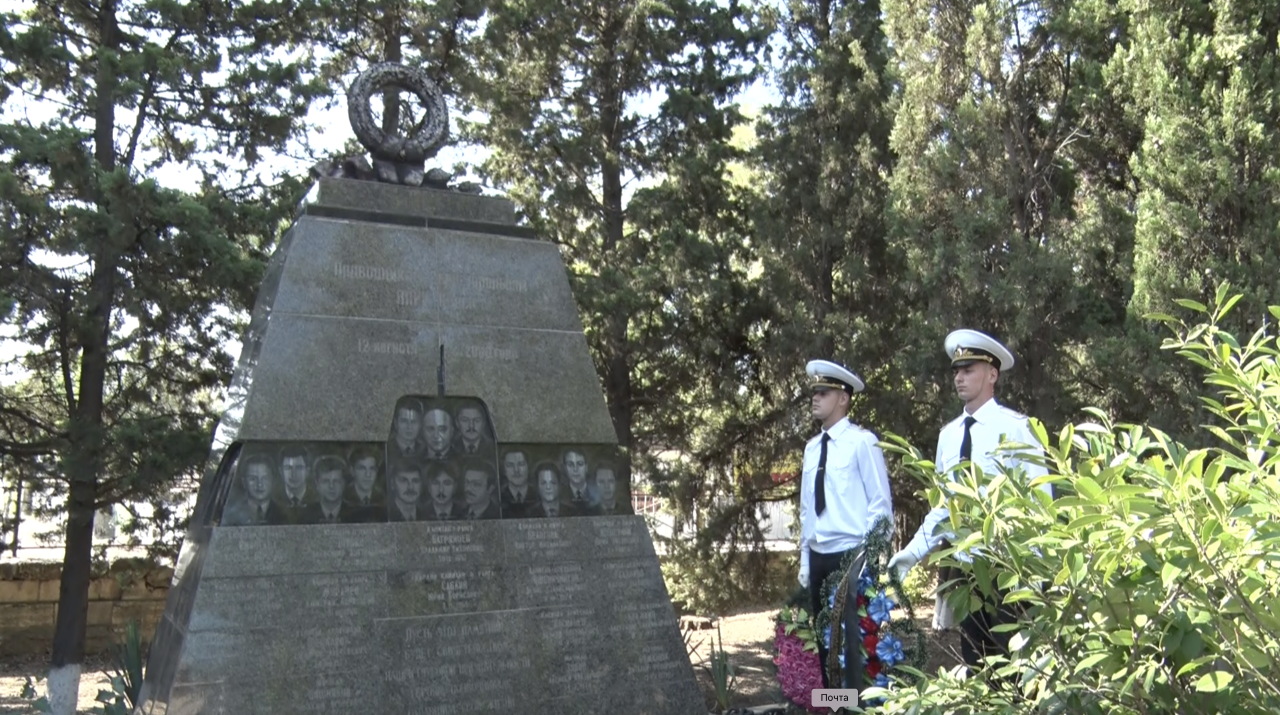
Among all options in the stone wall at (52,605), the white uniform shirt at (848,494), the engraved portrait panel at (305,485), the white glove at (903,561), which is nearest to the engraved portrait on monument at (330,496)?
the engraved portrait panel at (305,485)

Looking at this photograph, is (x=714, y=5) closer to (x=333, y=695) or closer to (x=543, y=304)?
(x=543, y=304)

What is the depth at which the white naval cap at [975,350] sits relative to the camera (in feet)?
14.6

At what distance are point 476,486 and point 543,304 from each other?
1134 millimetres

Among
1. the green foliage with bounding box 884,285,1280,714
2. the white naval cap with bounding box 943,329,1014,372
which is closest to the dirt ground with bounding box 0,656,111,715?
the white naval cap with bounding box 943,329,1014,372

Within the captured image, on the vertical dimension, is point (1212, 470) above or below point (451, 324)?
below

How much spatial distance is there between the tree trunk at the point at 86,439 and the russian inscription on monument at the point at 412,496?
11.4 ft

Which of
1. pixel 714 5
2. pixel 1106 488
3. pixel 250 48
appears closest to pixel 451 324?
pixel 1106 488

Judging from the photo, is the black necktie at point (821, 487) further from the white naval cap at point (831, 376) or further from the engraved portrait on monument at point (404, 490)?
the engraved portrait on monument at point (404, 490)

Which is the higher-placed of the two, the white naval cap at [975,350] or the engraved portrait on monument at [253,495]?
the white naval cap at [975,350]

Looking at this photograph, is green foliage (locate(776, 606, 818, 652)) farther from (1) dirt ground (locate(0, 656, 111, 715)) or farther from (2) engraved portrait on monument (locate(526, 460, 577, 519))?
(1) dirt ground (locate(0, 656, 111, 715))

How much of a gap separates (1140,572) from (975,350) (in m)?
2.51

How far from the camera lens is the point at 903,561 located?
412 centimetres

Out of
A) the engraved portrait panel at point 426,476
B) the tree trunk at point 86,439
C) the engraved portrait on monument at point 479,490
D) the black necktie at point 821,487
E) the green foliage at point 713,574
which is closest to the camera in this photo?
the black necktie at point 821,487

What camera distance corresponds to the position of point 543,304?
19.8 ft
